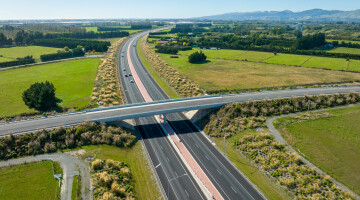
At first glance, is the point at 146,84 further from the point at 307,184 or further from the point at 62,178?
the point at 307,184

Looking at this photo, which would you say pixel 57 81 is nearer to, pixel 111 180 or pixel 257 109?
pixel 111 180

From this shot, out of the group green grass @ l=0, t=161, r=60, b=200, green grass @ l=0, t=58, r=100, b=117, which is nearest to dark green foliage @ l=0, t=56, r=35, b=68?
green grass @ l=0, t=58, r=100, b=117

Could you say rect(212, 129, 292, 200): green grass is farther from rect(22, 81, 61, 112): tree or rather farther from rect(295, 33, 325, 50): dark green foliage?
rect(295, 33, 325, 50): dark green foliage

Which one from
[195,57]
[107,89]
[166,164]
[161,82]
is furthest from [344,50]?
[166,164]

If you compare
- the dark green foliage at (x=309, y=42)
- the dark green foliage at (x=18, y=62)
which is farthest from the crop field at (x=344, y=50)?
the dark green foliage at (x=18, y=62)

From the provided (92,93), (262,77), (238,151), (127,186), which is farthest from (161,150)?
(262,77)

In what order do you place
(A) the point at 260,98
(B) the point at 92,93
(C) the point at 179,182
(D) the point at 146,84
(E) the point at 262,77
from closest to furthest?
(C) the point at 179,182, (A) the point at 260,98, (B) the point at 92,93, (D) the point at 146,84, (E) the point at 262,77
